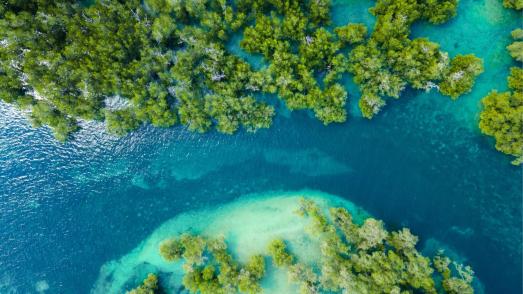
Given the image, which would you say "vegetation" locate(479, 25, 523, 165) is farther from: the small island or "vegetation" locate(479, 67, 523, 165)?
the small island

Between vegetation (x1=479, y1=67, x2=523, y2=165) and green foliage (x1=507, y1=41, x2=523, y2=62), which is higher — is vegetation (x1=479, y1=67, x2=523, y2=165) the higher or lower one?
the lower one

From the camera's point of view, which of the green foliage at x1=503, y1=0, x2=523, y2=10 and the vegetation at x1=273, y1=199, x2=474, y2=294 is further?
the green foliage at x1=503, y1=0, x2=523, y2=10

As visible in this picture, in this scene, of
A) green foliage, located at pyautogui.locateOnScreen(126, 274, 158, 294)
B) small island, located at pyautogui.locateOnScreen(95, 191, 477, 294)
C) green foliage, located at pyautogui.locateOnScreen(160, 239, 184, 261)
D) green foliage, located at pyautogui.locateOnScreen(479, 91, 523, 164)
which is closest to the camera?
green foliage, located at pyautogui.locateOnScreen(479, 91, 523, 164)

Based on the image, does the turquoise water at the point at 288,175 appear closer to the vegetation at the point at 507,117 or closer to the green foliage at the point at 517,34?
the green foliage at the point at 517,34

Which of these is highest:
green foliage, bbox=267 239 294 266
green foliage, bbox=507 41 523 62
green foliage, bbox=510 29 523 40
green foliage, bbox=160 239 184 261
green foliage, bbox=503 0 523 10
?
green foliage, bbox=503 0 523 10

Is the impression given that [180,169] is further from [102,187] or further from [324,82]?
[324,82]

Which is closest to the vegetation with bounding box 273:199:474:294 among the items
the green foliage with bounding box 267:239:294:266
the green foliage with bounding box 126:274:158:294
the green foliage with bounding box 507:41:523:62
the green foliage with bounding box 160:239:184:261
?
the green foliage with bounding box 267:239:294:266

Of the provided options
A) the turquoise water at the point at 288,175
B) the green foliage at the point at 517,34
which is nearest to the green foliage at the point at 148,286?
the turquoise water at the point at 288,175
